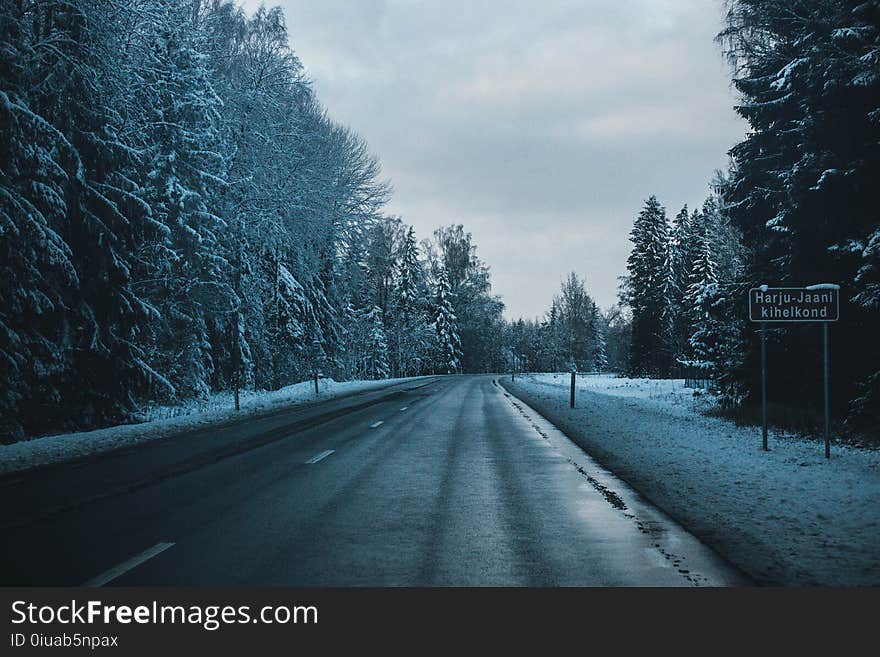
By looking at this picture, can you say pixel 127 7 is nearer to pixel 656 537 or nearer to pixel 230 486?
pixel 230 486

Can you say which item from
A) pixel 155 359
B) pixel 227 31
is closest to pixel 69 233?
pixel 155 359

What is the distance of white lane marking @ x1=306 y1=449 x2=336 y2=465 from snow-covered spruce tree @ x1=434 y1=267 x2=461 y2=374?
83.0 meters

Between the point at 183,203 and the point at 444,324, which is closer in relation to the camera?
the point at 183,203

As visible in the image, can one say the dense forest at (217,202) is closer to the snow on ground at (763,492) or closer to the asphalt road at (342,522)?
the snow on ground at (763,492)

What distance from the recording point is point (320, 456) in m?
13.1

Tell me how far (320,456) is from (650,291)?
5875 centimetres

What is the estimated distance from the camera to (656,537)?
7.02m

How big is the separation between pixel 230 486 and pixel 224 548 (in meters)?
3.59

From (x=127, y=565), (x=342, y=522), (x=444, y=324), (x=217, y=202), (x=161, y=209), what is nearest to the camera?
(x=127, y=565)

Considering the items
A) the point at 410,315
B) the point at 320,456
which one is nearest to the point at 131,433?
the point at 320,456

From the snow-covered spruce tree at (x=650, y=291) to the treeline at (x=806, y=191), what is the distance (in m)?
41.3

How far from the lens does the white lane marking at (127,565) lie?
5.45 metres

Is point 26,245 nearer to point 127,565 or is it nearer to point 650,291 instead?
point 127,565

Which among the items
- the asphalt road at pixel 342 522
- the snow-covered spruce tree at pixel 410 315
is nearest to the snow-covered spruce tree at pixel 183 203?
the asphalt road at pixel 342 522
